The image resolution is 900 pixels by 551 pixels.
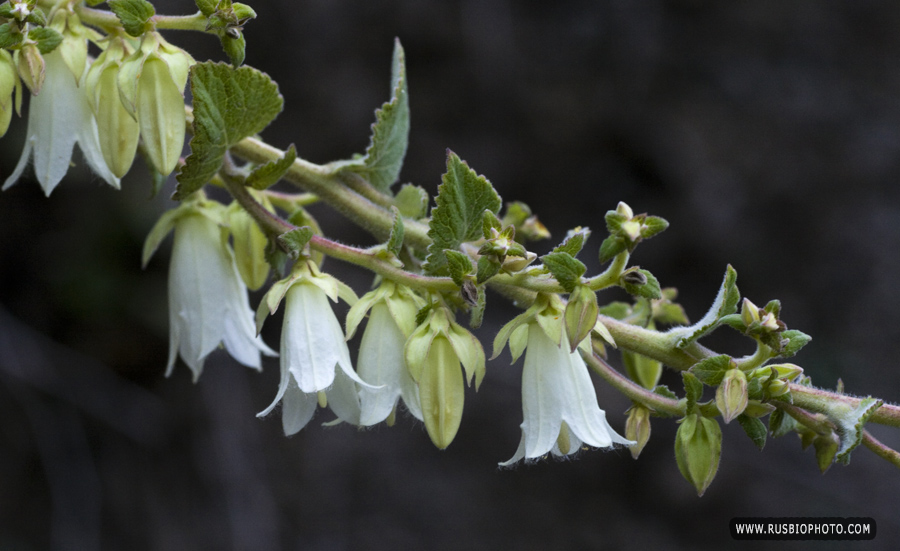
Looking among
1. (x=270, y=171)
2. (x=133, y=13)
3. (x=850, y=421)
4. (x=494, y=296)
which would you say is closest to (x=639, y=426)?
(x=850, y=421)

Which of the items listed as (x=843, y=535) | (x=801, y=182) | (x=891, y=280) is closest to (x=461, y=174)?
(x=843, y=535)

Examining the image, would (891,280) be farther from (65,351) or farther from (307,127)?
(65,351)

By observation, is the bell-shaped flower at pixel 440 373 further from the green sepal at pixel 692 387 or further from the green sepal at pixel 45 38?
the green sepal at pixel 45 38

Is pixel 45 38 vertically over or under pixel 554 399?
over

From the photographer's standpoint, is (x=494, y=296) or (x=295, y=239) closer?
(x=295, y=239)

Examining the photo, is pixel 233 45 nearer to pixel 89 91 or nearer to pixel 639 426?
pixel 89 91
